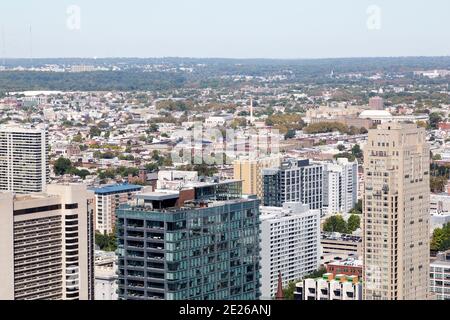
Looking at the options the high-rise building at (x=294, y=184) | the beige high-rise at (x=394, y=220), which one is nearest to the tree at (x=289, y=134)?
the high-rise building at (x=294, y=184)

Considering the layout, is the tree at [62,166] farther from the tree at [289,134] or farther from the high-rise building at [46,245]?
the high-rise building at [46,245]

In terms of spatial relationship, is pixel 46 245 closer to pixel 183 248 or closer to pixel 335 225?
pixel 183 248

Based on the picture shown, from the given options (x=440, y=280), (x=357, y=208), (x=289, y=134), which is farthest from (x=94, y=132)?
(x=440, y=280)

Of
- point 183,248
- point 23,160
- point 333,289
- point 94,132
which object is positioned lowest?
point 94,132
